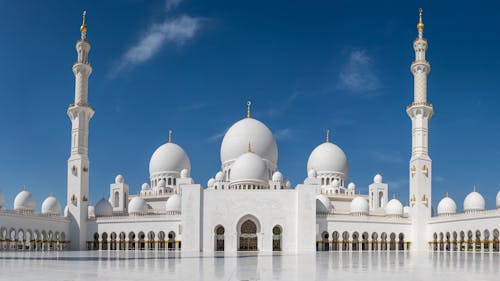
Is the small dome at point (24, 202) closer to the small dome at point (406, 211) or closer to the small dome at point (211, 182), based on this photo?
the small dome at point (211, 182)

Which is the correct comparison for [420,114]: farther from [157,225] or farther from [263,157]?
[157,225]

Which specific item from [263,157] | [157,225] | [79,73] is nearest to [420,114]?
[263,157]

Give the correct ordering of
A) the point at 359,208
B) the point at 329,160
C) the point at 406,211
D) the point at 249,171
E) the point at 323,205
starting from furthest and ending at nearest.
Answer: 1. the point at 329,160
2. the point at 406,211
3. the point at 359,208
4. the point at 323,205
5. the point at 249,171

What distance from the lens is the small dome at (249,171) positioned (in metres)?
Answer: 33.6

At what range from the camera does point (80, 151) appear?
35250mm

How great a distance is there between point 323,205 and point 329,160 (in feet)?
26.9

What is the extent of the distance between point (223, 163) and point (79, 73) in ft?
41.5

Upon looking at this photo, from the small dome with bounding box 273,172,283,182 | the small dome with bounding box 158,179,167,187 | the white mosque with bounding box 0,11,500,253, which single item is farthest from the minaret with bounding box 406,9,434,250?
the small dome with bounding box 158,179,167,187

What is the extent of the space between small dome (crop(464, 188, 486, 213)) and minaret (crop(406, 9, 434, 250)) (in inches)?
91.9

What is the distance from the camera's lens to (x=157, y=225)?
33938 mm

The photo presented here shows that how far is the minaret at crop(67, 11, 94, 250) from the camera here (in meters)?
34.5

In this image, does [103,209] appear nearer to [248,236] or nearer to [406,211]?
[248,236]

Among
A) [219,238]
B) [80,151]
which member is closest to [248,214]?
[219,238]

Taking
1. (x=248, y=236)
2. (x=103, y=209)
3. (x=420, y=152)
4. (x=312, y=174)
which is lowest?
(x=248, y=236)
